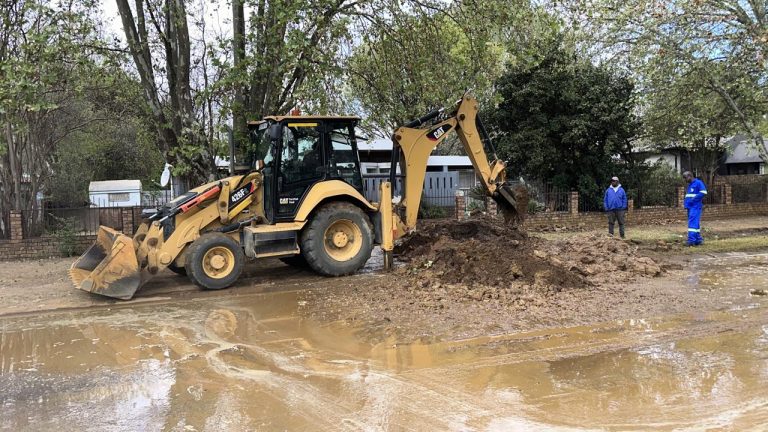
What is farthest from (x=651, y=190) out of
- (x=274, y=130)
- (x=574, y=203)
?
(x=274, y=130)

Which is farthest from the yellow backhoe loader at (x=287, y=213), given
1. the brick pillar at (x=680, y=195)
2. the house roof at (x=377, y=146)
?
the house roof at (x=377, y=146)

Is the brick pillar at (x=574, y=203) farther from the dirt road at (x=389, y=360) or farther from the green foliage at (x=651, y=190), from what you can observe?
the dirt road at (x=389, y=360)

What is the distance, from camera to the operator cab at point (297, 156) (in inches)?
363

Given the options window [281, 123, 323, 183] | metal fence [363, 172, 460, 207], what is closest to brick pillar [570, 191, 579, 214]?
metal fence [363, 172, 460, 207]

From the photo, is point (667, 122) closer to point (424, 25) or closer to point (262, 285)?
point (424, 25)

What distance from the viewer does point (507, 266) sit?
814 cm

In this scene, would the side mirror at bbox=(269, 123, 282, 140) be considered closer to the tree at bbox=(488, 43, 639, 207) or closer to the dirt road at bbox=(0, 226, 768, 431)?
the dirt road at bbox=(0, 226, 768, 431)

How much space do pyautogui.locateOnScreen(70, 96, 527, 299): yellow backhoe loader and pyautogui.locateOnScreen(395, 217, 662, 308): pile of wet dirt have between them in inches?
37.5

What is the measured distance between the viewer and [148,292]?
8.87 metres

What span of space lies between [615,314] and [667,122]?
13.4 meters

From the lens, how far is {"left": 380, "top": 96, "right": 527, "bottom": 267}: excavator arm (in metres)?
10.0

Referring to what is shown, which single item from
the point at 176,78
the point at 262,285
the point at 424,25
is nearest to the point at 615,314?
the point at 262,285

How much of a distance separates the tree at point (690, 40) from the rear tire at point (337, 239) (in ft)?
25.3

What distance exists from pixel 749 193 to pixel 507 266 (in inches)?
715
